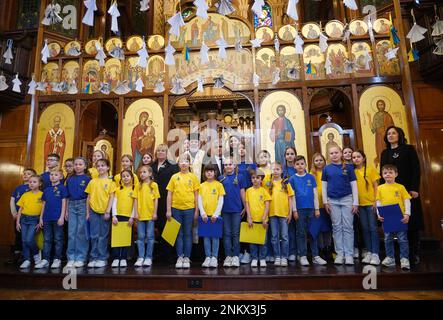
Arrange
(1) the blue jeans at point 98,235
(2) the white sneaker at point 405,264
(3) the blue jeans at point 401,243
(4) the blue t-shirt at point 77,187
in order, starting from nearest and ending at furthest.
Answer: (2) the white sneaker at point 405,264 → (3) the blue jeans at point 401,243 → (1) the blue jeans at point 98,235 → (4) the blue t-shirt at point 77,187

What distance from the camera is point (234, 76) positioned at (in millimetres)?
5840

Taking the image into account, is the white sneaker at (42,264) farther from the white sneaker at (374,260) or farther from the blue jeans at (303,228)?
the white sneaker at (374,260)

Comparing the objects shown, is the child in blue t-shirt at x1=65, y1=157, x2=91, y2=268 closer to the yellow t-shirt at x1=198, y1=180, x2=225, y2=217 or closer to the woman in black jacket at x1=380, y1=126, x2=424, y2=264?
the yellow t-shirt at x1=198, y1=180, x2=225, y2=217

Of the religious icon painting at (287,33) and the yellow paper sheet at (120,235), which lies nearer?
the yellow paper sheet at (120,235)

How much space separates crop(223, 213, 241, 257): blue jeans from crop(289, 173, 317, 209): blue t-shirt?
77 cm

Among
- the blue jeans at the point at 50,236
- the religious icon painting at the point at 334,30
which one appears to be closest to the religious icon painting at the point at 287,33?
the religious icon painting at the point at 334,30

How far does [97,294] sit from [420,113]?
257 inches

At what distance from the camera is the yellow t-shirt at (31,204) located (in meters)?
3.76

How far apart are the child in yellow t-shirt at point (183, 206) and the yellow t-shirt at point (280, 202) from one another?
3.09 ft

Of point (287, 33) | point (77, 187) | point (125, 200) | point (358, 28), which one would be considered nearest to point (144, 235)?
point (125, 200)

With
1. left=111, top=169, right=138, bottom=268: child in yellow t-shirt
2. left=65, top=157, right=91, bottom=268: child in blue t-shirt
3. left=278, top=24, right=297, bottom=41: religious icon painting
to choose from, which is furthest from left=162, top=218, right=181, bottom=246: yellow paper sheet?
left=278, top=24, right=297, bottom=41: religious icon painting

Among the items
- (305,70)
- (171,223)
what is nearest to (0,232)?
(171,223)

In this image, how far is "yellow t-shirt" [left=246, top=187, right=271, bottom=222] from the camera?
3457mm

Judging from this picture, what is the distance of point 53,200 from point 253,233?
262cm
